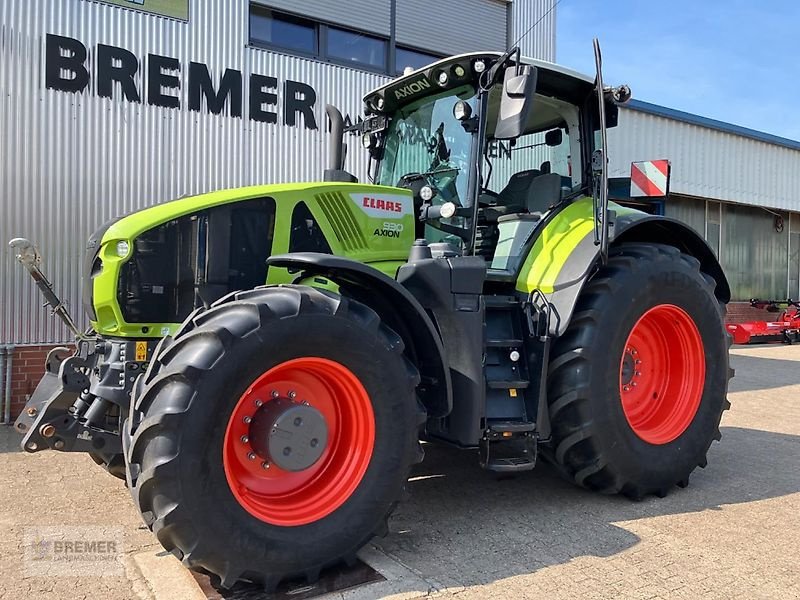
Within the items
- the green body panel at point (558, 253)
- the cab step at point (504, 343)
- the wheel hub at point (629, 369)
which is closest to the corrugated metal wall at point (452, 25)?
the green body panel at point (558, 253)

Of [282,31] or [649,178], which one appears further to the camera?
[649,178]

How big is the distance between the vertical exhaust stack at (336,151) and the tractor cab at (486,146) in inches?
8.9

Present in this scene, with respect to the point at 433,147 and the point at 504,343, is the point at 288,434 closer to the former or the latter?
the point at 504,343

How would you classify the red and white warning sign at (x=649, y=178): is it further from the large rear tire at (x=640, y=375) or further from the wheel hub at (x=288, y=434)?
the wheel hub at (x=288, y=434)

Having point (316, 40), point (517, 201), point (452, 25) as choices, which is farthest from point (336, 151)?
point (452, 25)

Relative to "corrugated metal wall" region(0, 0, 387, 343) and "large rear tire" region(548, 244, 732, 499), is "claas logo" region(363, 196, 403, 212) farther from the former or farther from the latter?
"corrugated metal wall" region(0, 0, 387, 343)

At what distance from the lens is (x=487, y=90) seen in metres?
4.32

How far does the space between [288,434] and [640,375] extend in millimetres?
2735

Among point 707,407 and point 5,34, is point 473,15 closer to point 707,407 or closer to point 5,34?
point 5,34

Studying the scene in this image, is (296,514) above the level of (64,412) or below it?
below

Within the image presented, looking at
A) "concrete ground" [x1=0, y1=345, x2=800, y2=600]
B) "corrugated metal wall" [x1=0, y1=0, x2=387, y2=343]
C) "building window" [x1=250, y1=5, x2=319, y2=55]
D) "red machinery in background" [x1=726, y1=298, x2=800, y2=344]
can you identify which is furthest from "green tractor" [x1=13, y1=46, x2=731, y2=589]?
"red machinery in background" [x1=726, y1=298, x2=800, y2=344]

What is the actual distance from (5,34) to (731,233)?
1403cm

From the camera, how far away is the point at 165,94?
25.0 feet

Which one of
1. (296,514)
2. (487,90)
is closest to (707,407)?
(487,90)
